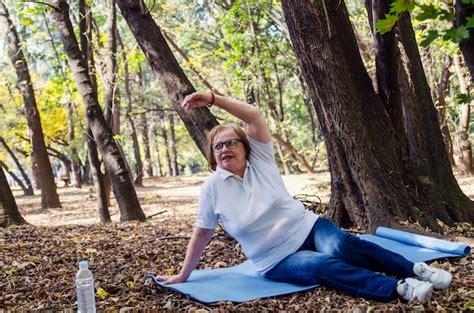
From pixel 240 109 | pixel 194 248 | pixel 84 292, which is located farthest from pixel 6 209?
pixel 240 109

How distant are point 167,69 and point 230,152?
2534 mm

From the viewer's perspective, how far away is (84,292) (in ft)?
9.89

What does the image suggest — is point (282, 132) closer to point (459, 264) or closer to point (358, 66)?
point (358, 66)

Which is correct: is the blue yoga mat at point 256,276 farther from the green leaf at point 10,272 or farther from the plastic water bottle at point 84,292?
the green leaf at point 10,272

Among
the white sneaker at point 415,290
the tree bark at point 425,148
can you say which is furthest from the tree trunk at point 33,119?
the white sneaker at point 415,290

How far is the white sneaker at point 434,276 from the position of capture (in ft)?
10.2

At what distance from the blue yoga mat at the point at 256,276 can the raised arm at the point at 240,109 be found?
38.1 inches

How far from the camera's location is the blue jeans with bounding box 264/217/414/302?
3123mm

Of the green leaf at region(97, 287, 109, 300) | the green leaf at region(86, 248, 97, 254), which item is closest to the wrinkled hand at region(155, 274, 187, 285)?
the green leaf at region(97, 287, 109, 300)

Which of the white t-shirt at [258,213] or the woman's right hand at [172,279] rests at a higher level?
the white t-shirt at [258,213]

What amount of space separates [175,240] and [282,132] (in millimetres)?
14387

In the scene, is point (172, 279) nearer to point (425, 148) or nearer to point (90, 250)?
point (90, 250)

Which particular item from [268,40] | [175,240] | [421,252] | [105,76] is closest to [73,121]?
[268,40]

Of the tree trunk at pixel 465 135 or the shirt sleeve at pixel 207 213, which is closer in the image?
the shirt sleeve at pixel 207 213
